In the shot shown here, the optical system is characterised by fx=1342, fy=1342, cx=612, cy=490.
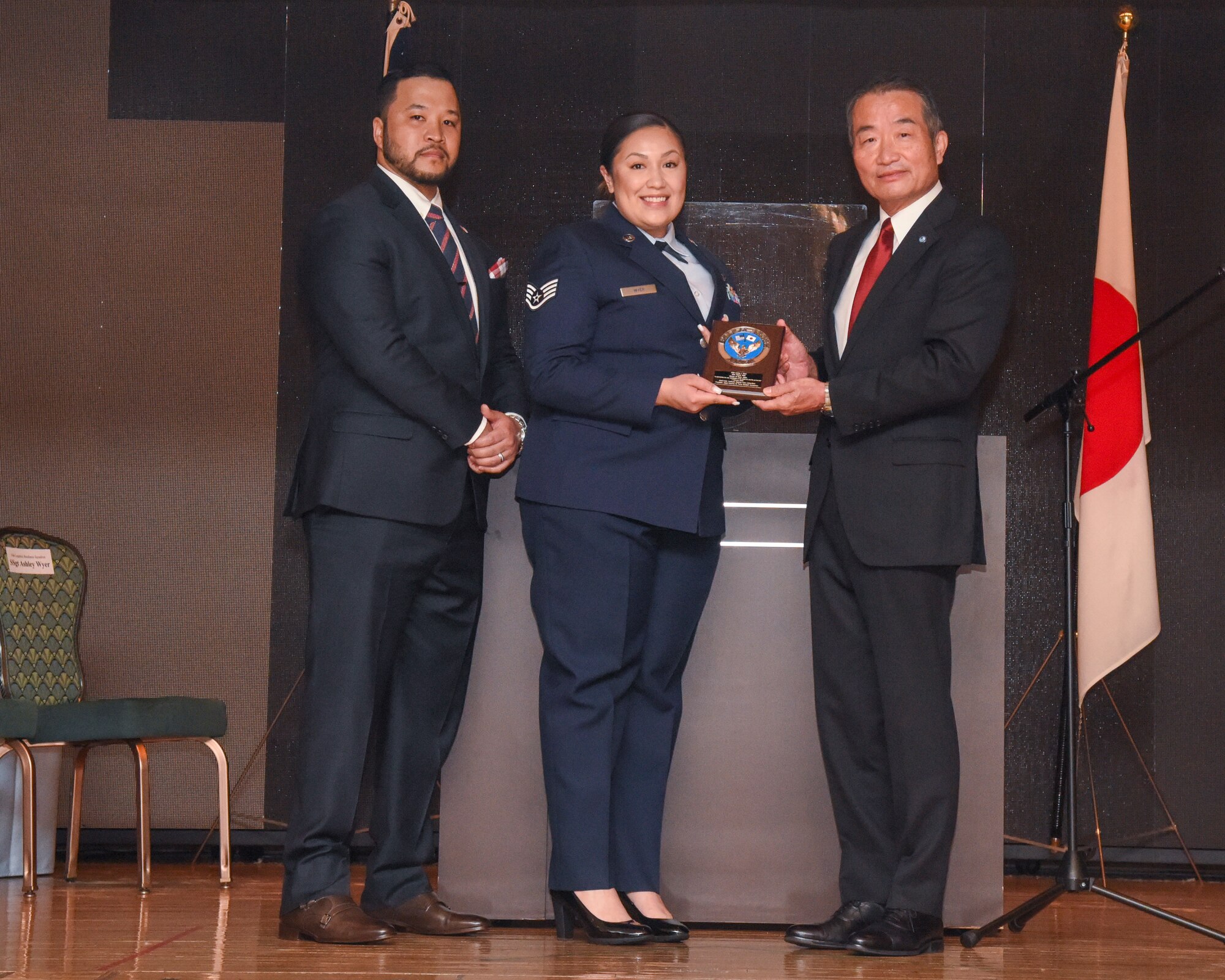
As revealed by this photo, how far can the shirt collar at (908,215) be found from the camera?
2900mm

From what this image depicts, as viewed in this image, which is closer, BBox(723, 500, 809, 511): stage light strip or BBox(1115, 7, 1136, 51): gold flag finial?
BBox(723, 500, 809, 511): stage light strip

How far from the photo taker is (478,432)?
2787 millimetres

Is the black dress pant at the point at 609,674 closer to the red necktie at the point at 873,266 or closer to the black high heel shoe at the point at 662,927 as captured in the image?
the black high heel shoe at the point at 662,927

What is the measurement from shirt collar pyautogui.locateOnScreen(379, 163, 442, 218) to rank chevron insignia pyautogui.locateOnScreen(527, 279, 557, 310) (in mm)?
312

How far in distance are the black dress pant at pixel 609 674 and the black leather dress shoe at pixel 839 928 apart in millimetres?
324

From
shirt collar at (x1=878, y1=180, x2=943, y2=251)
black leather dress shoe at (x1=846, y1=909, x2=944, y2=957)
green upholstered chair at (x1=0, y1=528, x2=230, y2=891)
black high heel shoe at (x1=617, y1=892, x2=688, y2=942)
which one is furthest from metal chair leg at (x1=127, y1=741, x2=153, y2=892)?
shirt collar at (x1=878, y1=180, x2=943, y2=251)

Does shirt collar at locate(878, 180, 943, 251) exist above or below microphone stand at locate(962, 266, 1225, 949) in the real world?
above

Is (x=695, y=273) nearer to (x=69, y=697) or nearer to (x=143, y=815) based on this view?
(x=143, y=815)

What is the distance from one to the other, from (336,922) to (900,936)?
1.10 m

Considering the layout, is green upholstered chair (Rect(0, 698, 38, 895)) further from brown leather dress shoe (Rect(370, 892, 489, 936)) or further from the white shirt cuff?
the white shirt cuff

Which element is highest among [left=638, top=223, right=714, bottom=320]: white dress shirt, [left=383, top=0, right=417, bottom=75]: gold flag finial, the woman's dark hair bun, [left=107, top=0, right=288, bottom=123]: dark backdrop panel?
[left=107, top=0, right=288, bottom=123]: dark backdrop panel

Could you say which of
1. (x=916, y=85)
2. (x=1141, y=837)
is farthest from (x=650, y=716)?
(x=1141, y=837)

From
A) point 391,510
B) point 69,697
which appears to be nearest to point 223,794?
point 69,697

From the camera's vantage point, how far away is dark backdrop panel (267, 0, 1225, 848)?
4.40 metres
